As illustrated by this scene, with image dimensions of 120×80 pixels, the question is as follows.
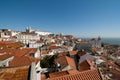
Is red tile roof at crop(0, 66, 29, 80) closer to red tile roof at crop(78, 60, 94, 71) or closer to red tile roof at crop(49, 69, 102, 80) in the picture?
red tile roof at crop(49, 69, 102, 80)

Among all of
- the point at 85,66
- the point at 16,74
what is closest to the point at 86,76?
the point at 16,74

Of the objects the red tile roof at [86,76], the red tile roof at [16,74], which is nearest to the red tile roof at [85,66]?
the red tile roof at [86,76]

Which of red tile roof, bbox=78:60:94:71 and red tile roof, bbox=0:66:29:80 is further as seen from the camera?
red tile roof, bbox=78:60:94:71

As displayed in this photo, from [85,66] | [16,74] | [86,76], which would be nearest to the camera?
[16,74]

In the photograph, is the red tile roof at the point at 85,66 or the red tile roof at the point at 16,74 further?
the red tile roof at the point at 85,66

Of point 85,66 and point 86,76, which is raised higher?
point 86,76

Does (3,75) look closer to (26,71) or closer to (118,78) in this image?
(26,71)

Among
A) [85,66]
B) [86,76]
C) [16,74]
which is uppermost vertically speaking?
[16,74]

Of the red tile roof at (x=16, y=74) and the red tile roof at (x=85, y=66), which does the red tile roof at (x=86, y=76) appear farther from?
the red tile roof at (x=85, y=66)

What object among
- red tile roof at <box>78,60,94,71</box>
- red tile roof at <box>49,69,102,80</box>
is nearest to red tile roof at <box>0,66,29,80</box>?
red tile roof at <box>49,69,102,80</box>

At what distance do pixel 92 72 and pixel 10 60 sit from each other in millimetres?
20080

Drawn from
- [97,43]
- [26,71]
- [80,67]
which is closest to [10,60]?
[80,67]

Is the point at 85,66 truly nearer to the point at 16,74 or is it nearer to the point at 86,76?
the point at 86,76

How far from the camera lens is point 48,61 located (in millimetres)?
35625
